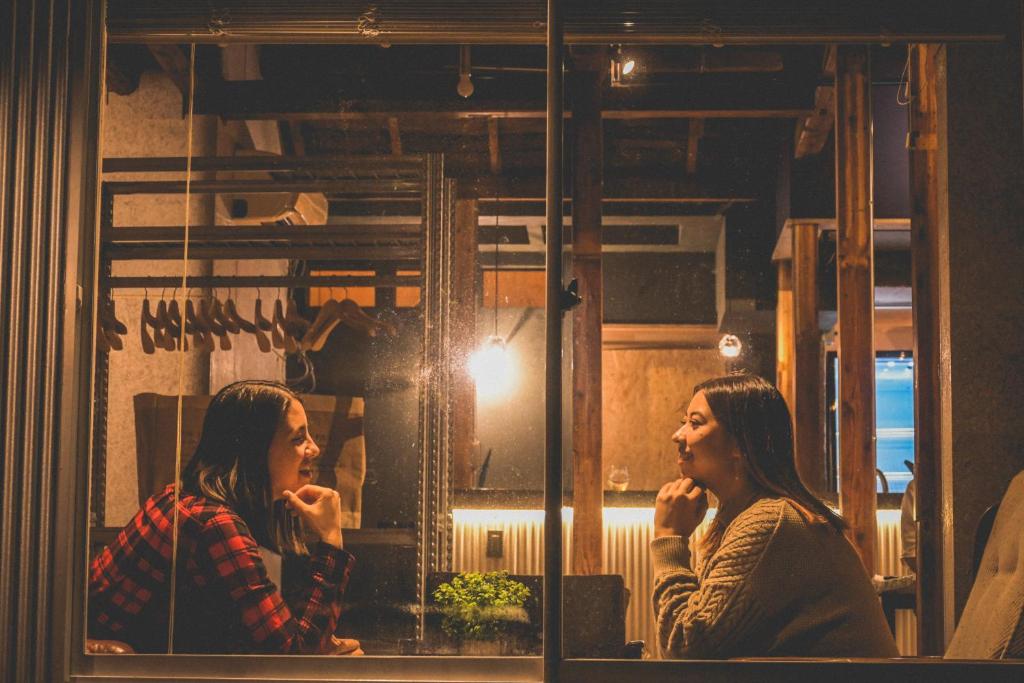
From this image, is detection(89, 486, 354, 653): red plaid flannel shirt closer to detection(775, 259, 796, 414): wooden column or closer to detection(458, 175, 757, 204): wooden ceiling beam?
detection(458, 175, 757, 204): wooden ceiling beam

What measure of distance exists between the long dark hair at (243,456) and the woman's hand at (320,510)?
2.7 inches

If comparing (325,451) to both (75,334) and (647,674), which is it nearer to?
(75,334)

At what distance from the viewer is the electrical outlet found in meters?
5.83

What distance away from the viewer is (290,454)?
2.78m

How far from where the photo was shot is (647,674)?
6.26 ft

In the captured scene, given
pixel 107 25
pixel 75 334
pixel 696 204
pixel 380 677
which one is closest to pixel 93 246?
pixel 75 334

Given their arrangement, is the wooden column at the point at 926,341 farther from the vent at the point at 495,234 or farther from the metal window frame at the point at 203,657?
the vent at the point at 495,234

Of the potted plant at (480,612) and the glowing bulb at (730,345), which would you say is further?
the glowing bulb at (730,345)

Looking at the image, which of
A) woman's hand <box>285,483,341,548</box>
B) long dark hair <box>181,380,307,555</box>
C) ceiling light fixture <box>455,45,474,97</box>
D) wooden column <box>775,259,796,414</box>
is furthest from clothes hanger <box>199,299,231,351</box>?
wooden column <box>775,259,796,414</box>

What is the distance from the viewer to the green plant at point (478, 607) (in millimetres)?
2781

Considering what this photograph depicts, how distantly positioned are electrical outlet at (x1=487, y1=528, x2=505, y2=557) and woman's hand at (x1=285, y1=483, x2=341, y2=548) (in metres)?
3.18

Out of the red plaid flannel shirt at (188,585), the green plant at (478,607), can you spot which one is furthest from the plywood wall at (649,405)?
the red plaid flannel shirt at (188,585)

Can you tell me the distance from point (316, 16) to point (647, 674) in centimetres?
153

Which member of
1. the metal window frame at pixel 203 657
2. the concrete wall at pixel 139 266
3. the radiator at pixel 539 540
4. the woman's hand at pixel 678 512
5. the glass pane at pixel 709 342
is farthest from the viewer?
the radiator at pixel 539 540
